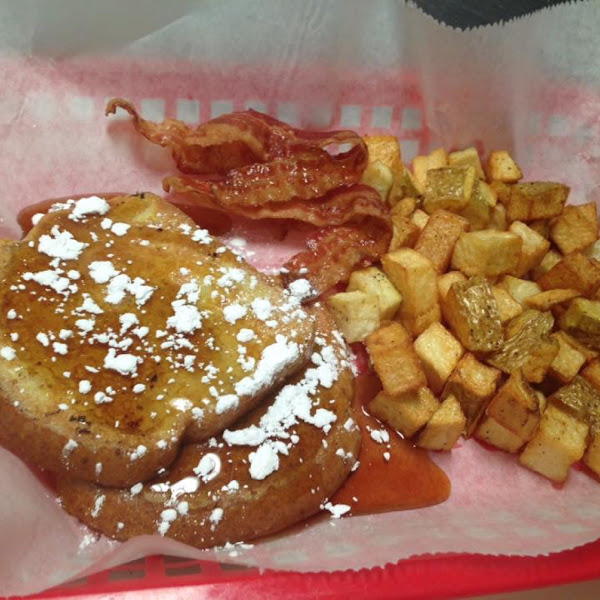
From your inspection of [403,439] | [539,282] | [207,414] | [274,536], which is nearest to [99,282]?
[207,414]

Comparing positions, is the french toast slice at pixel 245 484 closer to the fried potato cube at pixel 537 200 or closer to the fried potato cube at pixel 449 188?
the fried potato cube at pixel 449 188

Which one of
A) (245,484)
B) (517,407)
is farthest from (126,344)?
(517,407)

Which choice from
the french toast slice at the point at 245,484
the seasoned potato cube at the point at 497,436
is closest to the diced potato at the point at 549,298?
the seasoned potato cube at the point at 497,436

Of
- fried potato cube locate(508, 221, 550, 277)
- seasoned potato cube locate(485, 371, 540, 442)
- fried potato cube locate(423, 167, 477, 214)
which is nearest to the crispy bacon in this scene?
fried potato cube locate(423, 167, 477, 214)

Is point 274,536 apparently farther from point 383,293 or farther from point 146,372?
point 383,293

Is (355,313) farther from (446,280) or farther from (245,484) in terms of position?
(245,484)

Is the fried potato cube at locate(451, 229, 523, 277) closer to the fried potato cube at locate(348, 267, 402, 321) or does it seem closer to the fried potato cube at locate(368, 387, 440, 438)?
the fried potato cube at locate(348, 267, 402, 321)
